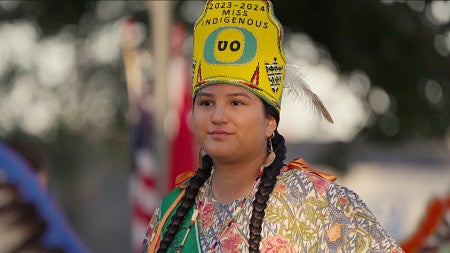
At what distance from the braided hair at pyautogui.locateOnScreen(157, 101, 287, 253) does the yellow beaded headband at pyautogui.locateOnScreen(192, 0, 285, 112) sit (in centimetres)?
8

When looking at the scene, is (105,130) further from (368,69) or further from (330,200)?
(330,200)

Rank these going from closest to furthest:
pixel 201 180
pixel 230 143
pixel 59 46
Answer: pixel 230 143 < pixel 201 180 < pixel 59 46

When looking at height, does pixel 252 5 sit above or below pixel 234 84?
above

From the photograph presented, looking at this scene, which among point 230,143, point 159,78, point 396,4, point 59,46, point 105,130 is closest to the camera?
point 230,143

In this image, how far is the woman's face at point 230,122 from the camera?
11.6 feet

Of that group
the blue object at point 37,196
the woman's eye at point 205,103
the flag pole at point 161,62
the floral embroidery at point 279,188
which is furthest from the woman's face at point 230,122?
the flag pole at point 161,62

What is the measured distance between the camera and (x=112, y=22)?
33.4 feet

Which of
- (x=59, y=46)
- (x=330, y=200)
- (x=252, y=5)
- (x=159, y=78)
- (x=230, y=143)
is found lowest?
(x=330, y=200)

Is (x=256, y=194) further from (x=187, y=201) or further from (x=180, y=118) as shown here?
(x=180, y=118)

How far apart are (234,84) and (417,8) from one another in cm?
646

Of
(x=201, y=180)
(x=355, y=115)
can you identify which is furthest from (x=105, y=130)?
(x=201, y=180)

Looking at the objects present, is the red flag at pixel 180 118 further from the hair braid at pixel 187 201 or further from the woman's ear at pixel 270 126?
the woman's ear at pixel 270 126

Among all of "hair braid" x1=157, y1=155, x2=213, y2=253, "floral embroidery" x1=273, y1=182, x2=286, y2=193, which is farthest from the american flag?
"floral embroidery" x1=273, y1=182, x2=286, y2=193

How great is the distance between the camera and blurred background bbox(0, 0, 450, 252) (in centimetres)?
911
